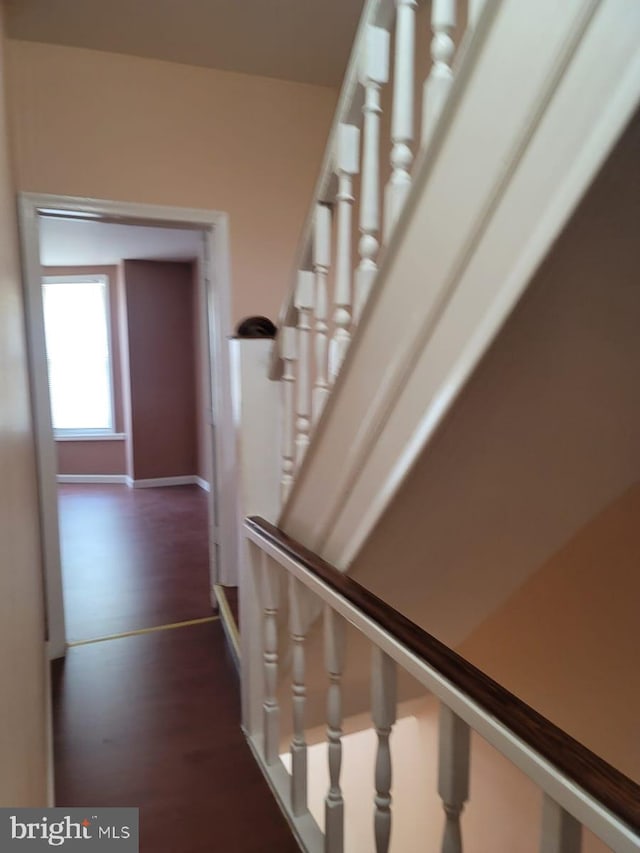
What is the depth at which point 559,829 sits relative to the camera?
65 cm

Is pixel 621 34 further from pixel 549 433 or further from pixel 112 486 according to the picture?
pixel 112 486

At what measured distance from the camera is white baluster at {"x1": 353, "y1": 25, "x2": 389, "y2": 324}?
45.1 inches

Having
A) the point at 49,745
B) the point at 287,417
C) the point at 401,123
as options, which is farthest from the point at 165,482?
the point at 401,123

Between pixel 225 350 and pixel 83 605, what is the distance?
1.62 m

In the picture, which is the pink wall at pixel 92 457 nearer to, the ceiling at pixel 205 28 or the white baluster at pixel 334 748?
the ceiling at pixel 205 28

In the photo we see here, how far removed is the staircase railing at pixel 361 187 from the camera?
1.02 m

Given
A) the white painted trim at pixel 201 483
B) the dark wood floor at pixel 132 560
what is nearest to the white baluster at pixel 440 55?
the dark wood floor at pixel 132 560

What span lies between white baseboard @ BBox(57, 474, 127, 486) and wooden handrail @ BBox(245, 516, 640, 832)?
18.9 feet

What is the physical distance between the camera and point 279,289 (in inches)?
117

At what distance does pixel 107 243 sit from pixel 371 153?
15.3 ft

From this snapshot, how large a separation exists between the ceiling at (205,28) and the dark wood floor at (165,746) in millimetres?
2744

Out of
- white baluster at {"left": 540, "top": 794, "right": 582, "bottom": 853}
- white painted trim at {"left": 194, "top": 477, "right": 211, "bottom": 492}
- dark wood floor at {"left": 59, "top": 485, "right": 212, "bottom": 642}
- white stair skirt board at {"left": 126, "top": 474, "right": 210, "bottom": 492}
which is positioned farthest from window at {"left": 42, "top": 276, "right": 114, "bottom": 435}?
white baluster at {"left": 540, "top": 794, "right": 582, "bottom": 853}

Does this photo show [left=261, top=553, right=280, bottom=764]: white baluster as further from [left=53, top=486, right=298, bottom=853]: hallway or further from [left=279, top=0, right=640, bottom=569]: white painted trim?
[left=279, top=0, right=640, bottom=569]: white painted trim

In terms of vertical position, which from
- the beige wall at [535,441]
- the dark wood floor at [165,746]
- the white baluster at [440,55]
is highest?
the white baluster at [440,55]
